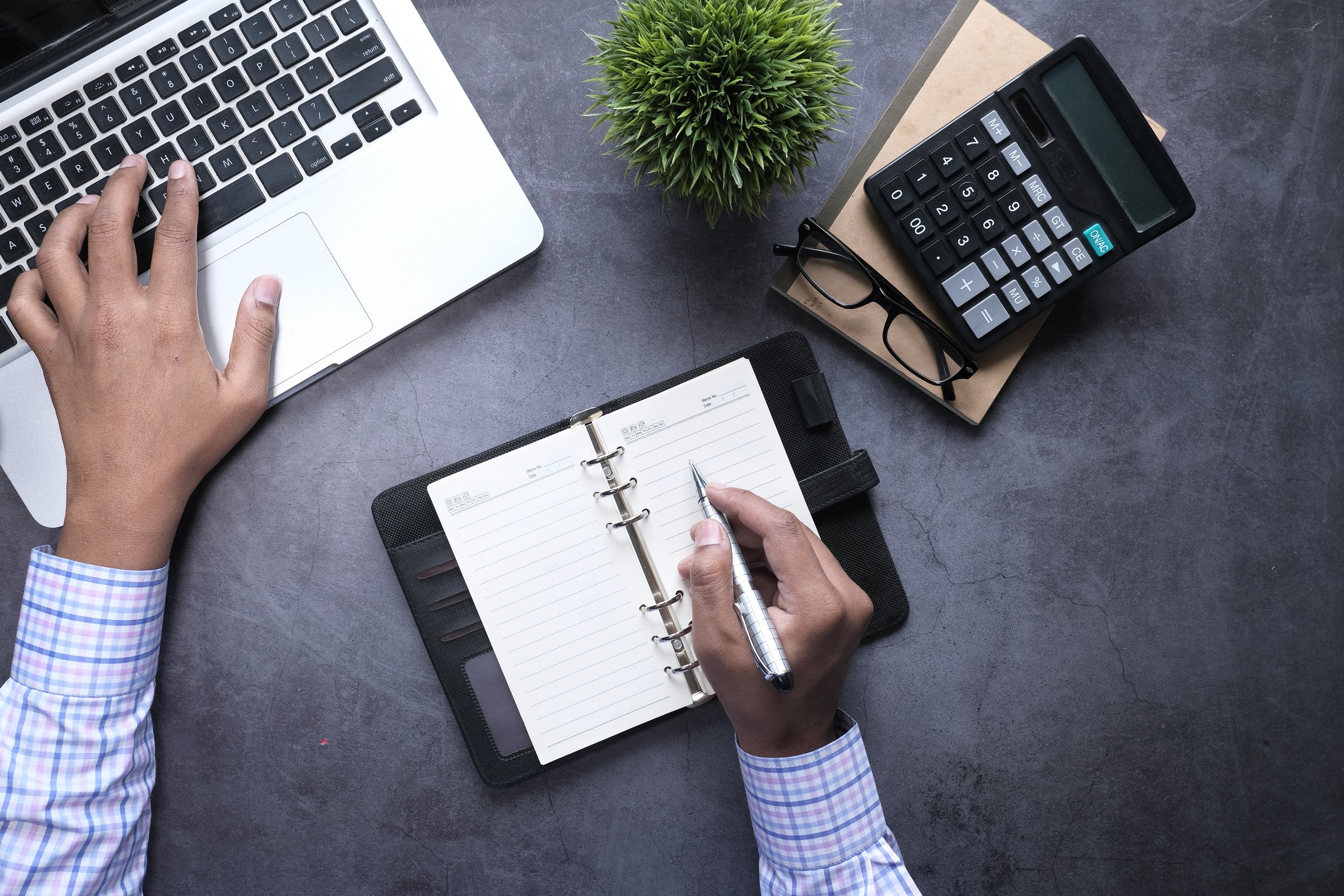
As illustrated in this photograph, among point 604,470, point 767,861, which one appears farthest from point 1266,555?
point 604,470

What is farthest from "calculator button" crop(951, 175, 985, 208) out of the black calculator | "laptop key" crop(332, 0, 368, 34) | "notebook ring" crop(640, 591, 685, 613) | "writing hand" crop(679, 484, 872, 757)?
"laptop key" crop(332, 0, 368, 34)

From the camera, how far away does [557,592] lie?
809 millimetres

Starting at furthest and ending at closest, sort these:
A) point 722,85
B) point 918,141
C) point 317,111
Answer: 1. point 918,141
2. point 317,111
3. point 722,85

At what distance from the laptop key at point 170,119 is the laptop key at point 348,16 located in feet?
A: 0.58

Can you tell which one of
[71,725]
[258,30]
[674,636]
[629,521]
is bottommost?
[674,636]

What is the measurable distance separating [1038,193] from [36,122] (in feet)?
3.29

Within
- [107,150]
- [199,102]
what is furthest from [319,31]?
[107,150]

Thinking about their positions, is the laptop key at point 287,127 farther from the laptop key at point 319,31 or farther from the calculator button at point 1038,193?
the calculator button at point 1038,193

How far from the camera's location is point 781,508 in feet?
2.50

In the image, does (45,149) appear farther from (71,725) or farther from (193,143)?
(71,725)

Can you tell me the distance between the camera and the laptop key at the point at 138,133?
2.41 feet

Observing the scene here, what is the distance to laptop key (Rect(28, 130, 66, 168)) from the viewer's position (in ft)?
2.40

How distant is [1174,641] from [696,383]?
25.3 inches

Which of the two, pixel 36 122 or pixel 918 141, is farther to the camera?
pixel 918 141
